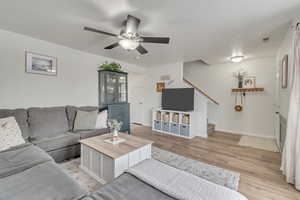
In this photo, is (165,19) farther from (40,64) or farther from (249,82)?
(249,82)

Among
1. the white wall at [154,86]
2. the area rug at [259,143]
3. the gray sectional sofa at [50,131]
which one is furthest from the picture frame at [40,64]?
the area rug at [259,143]

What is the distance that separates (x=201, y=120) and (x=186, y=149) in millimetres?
1381

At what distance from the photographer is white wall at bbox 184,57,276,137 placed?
3.80m

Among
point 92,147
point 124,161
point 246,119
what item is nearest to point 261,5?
point 124,161

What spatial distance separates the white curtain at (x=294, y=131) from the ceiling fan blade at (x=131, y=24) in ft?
7.24

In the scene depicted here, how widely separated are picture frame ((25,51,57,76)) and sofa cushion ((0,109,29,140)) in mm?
853

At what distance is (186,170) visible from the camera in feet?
7.09

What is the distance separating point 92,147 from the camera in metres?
1.89

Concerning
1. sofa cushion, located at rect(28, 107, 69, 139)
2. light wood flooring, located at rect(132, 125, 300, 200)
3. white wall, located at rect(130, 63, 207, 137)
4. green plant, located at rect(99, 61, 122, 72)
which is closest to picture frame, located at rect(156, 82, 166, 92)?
white wall, located at rect(130, 63, 207, 137)

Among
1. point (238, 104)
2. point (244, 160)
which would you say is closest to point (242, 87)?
point (238, 104)

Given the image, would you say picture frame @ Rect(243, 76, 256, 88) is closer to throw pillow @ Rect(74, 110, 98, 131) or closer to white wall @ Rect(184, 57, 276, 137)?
white wall @ Rect(184, 57, 276, 137)

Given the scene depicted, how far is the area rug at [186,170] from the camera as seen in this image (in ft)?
5.87

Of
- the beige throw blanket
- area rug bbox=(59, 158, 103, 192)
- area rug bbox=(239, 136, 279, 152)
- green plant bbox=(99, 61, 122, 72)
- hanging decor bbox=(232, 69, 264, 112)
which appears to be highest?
green plant bbox=(99, 61, 122, 72)

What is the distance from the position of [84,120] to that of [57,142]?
2.31 ft
